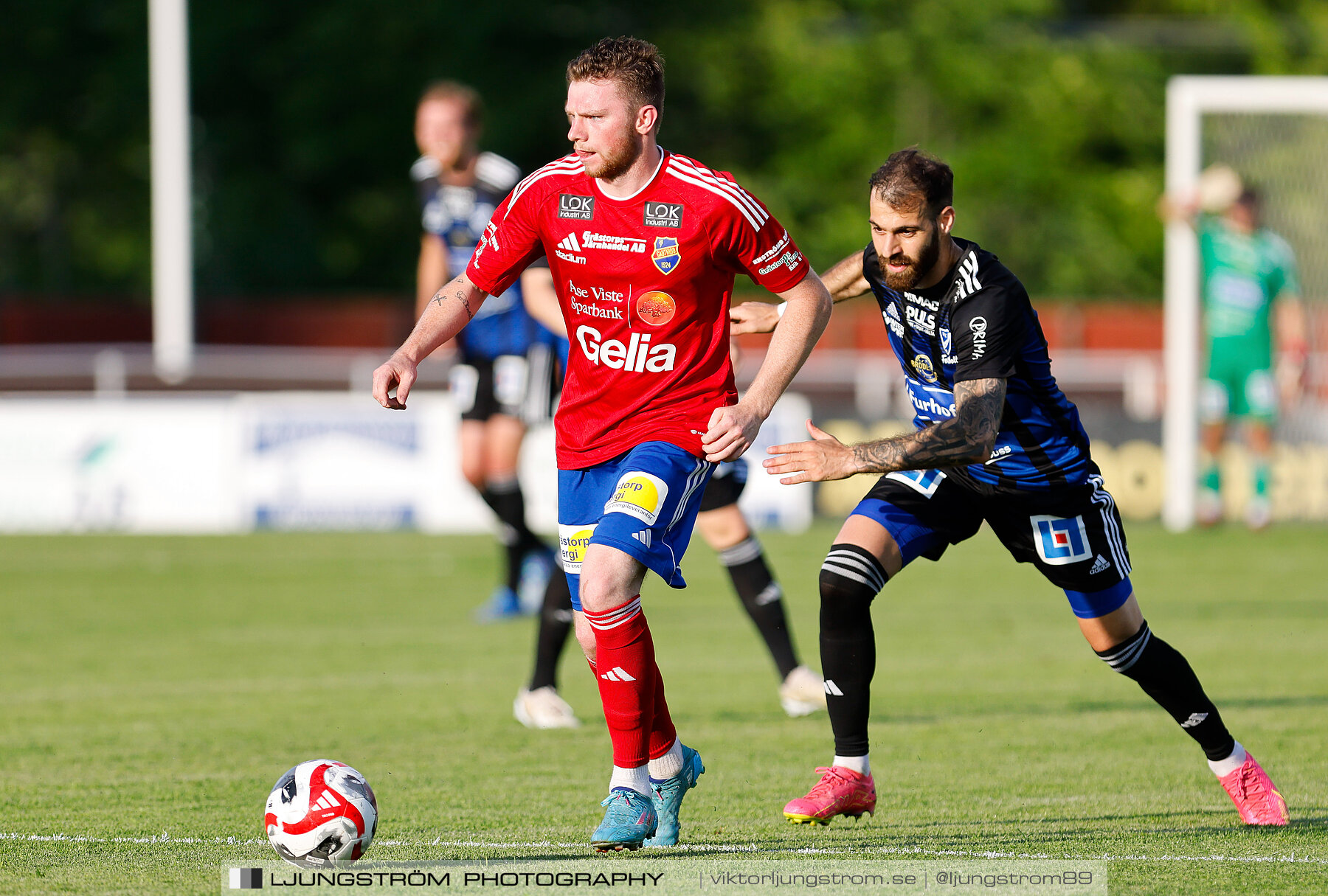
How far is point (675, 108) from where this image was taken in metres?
38.1

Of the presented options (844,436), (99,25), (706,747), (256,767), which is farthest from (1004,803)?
(99,25)

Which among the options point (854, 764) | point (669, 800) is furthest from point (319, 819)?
point (854, 764)

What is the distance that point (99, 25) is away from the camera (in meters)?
35.0

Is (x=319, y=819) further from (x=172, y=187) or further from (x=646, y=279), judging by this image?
(x=172, y=187)

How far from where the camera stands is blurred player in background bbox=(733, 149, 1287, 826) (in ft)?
17.2

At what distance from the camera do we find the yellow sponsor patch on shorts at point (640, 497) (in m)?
5.03

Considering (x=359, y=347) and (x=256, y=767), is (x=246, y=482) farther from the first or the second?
(x=359, y=347)

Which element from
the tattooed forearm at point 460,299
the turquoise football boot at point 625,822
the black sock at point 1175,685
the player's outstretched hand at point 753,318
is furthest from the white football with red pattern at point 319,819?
the black sock at point 1175,685

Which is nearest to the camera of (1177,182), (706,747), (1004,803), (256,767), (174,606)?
(1004,803)

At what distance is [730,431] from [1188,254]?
12.6 meters

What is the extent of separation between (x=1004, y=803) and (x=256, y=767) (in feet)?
8.23

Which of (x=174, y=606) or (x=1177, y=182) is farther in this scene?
(x=1177, y=182)

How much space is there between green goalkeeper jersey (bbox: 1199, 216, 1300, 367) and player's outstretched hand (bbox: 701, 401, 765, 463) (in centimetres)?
1169

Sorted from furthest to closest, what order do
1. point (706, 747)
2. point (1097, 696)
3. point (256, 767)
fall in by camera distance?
1. point (1097, 696)
2. point (706, 747)
3. point (256, 767)
